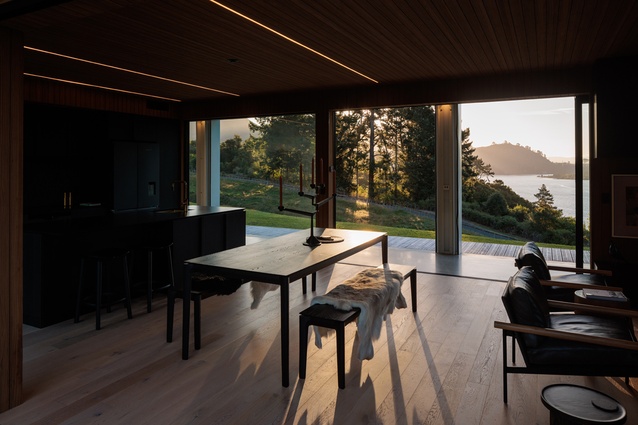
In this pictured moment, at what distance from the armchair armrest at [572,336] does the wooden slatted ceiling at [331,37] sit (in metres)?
2.44

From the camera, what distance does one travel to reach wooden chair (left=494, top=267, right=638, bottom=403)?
2.40 metres

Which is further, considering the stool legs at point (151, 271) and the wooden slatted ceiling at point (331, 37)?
the stool legs at point (151, 271)

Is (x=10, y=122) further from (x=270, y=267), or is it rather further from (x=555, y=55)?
(x=555, y=55)

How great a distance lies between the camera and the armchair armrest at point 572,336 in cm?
231

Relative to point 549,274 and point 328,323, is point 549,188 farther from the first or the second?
point 328,323

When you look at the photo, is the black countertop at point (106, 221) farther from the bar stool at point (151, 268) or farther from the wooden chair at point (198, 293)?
the wooden chair at point (198, 293)

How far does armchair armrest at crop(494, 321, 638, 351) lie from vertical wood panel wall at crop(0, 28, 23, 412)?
9.34 feet

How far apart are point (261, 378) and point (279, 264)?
787 millimetres

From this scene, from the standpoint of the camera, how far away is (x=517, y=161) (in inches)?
418

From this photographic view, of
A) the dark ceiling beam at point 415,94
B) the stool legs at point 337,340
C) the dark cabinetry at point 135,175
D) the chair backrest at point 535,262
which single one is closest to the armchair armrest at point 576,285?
the chair backrest at point 535,262

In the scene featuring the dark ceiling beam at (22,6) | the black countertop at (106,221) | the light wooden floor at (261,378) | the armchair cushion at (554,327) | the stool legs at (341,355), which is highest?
the dark ceiling beam at (22,6)

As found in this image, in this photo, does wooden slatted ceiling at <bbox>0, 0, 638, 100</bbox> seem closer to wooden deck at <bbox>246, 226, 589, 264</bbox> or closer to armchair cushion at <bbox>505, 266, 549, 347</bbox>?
armchair cushion at <bbox>505, 266, 549, 347</bbox>

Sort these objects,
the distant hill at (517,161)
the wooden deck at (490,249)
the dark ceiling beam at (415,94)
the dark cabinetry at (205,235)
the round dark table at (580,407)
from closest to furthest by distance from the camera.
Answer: the round dark table at (580,407)
the dark cabinetry at (205,235)
the dark ceiling beam at (415,94)
the wooden deck at (490,249)
the distant hill at (517,161)

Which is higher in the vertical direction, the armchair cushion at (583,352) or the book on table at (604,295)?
the book on table at (604,295)
